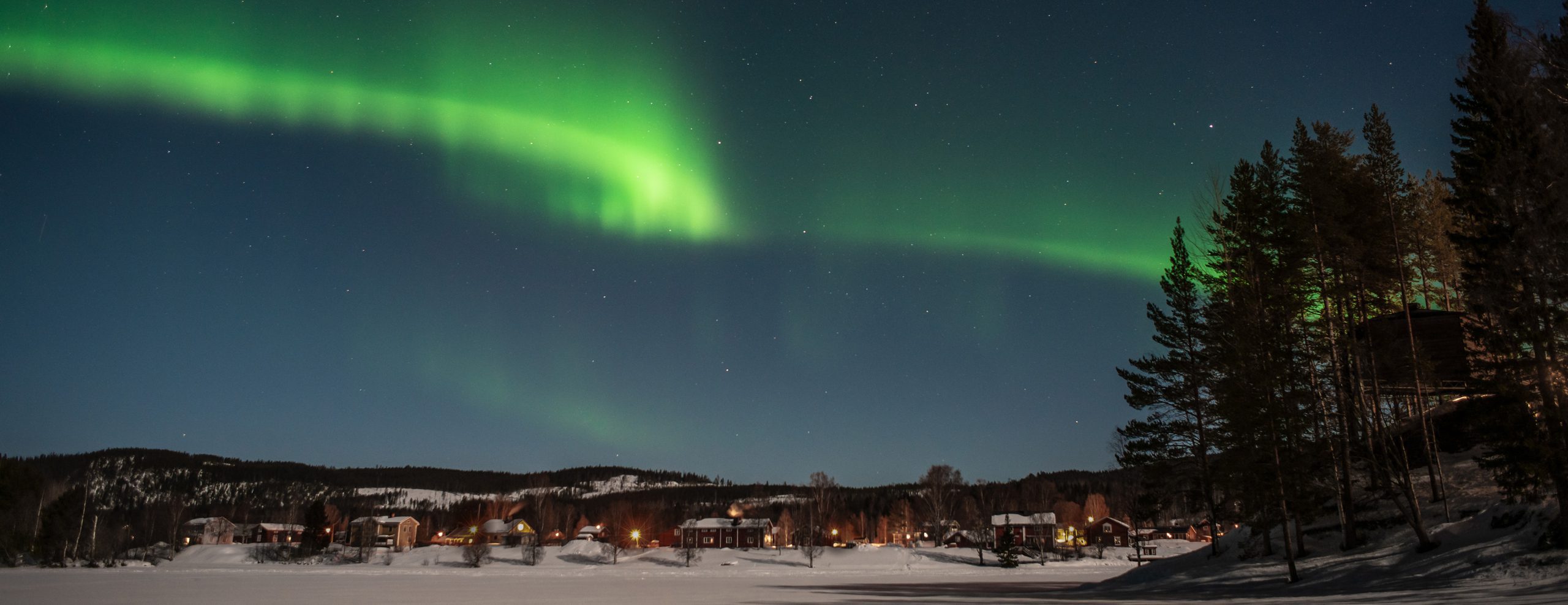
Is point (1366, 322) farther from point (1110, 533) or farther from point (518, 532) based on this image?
point (518, 532)

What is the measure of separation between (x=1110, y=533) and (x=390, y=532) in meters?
119

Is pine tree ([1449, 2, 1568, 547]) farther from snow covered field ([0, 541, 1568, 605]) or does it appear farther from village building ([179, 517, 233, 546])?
village building ([179, 517, 233, 546])

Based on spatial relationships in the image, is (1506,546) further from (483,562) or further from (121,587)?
(483,562)

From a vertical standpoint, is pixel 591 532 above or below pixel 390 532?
below

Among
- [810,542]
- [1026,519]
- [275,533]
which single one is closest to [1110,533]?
[1026,519]

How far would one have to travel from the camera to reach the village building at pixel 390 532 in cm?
12562

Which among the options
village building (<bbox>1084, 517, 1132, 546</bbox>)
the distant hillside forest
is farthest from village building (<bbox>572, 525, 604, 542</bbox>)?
village building (<bbox>1084, 517, 1132, 546</bbox>)

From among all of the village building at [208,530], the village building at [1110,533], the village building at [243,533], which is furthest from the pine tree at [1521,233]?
the village building at [243,533]

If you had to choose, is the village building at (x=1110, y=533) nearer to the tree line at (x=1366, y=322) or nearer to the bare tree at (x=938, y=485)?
the bare tree at (x=938, y=485)

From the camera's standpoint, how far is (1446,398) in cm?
4516

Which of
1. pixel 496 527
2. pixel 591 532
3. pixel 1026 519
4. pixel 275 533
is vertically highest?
pixel 1026 519

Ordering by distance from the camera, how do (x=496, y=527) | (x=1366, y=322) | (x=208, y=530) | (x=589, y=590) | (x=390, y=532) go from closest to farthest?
(x=1366, y=322) < (x=589, y=590) < (x=390, y=532) < (x=496, y=527) < (x=208, y=530)

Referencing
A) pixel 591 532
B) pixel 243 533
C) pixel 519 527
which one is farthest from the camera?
pixel 243 533

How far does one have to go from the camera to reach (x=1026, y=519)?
390 feet
